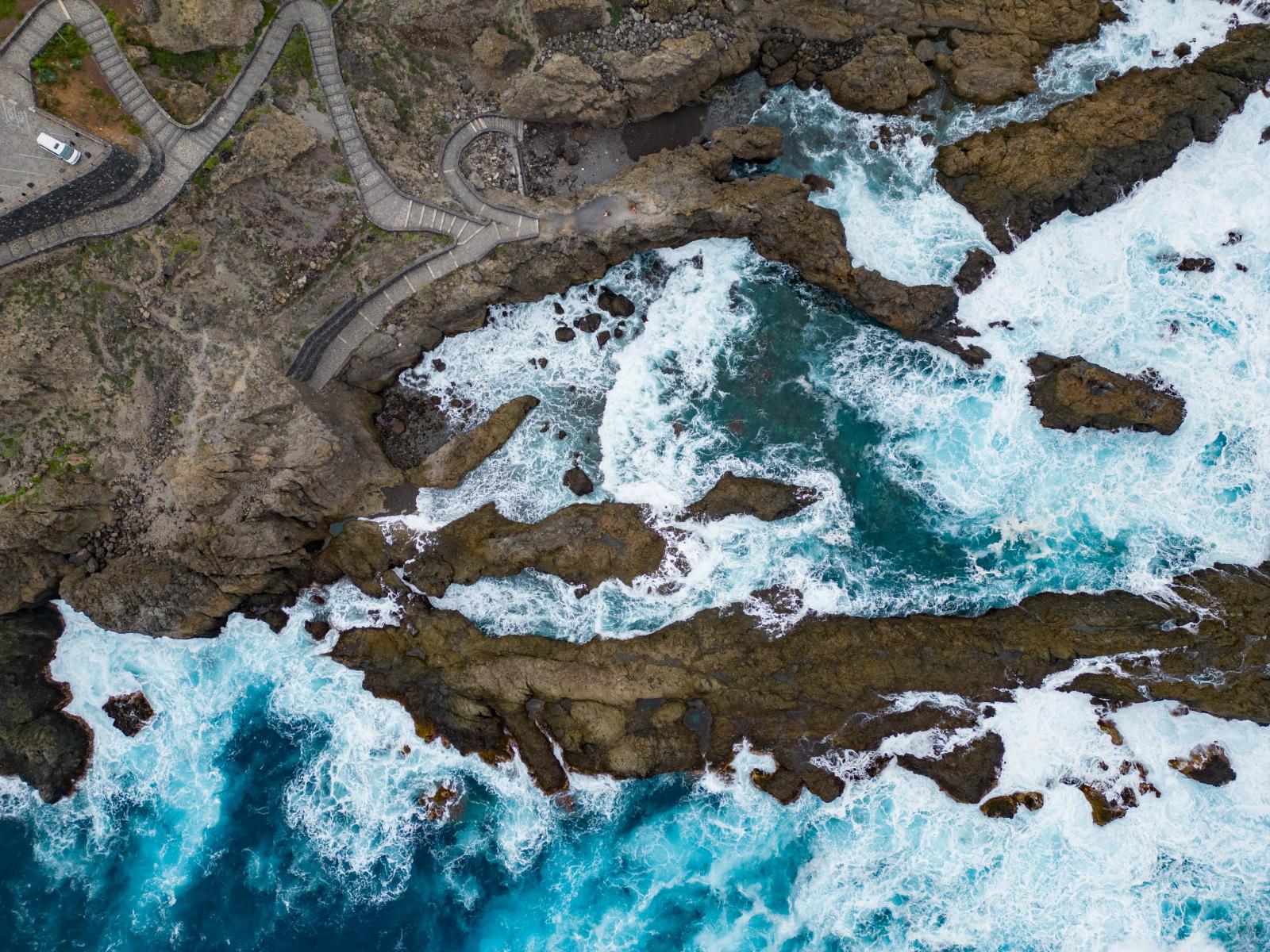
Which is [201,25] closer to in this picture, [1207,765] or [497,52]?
[497,52]

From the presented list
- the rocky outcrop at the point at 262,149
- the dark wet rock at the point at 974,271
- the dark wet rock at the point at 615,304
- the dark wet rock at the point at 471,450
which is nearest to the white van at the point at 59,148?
the rocky outcrop at the point at 262,149

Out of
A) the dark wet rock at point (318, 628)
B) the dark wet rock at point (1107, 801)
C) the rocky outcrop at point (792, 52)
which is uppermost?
the rocky outcrop at point (792, 52)

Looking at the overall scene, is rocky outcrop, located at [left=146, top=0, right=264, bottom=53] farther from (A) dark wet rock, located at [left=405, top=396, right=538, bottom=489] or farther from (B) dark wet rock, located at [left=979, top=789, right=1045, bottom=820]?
(B) dark wet rock, located at [left=979, top=789, right=1045, bottom=820]

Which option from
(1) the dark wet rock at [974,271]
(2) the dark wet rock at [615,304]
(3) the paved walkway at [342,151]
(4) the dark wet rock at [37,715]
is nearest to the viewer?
(3) the paved walkway at [342,151]

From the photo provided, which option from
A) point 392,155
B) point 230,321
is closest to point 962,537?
point 392,155

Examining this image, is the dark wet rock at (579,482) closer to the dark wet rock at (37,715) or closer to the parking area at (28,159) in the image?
the parking area at (28,159)

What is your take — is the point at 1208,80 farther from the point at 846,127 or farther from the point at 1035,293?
the point at 846,127
